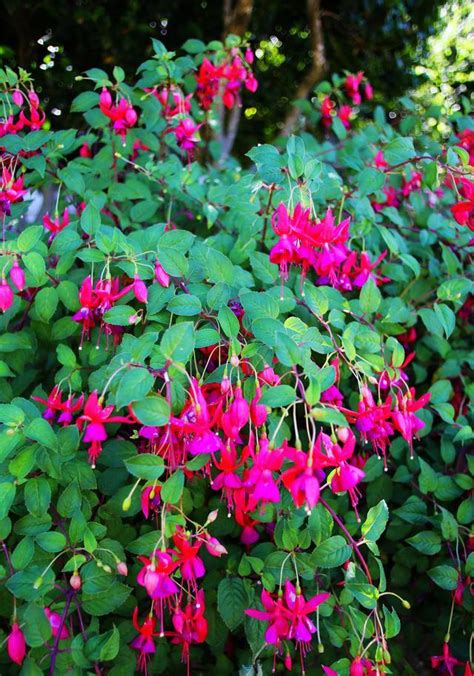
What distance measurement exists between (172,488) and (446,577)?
49 centimetres

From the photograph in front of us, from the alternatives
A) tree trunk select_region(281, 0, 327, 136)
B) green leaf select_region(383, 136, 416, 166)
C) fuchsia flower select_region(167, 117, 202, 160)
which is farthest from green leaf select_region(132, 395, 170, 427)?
tree trunk select_region(281, 0, 327, 136)

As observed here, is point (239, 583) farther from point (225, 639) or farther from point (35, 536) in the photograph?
point (35, 536)

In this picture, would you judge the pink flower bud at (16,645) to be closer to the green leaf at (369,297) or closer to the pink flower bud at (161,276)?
the pink flower bud at (161,276)

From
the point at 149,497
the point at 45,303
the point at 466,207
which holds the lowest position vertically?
the point at 149,497

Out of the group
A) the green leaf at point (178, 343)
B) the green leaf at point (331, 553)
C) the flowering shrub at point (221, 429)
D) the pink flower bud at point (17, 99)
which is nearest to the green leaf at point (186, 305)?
the flowering shrub at point (221, 429)

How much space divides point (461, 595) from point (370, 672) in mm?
247

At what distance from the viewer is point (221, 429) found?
802 mm

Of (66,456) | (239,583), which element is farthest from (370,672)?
(66,456)

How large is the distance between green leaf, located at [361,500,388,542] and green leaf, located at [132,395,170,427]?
A: 0.33m

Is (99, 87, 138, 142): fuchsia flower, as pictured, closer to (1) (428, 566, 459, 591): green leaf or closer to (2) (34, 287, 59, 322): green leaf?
(2) (34, 287, 59, 322): green leaf

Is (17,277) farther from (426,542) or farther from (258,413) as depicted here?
(426,542)

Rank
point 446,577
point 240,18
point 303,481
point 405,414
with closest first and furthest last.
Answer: point 303,481, point 405,414, point 446,577, point 240,18

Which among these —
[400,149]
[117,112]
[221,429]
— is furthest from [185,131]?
[221,429]

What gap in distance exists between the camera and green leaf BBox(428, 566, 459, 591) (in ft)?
3.02
